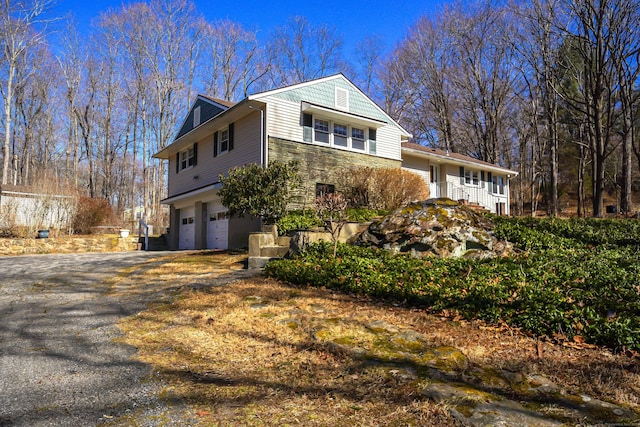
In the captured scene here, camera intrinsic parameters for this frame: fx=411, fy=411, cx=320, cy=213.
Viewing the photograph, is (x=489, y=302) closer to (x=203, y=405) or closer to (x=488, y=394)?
(x=488, y=394)

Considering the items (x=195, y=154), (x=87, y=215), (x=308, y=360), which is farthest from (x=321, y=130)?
(x=308, y=360)

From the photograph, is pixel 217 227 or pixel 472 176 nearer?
pixel 217 227

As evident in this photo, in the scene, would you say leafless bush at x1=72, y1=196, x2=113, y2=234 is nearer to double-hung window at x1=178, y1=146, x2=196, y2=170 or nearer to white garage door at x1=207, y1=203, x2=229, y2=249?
double-hung window at x1=178, y1=146, x2=196, y2=170

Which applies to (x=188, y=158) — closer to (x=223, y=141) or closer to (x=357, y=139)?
(x=223, y=141)

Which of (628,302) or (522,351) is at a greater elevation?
(628,302)

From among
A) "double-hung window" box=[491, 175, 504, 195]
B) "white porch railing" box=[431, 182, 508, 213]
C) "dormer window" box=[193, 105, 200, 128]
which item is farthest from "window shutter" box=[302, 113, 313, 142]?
"double-hung window" box=[491, 175, 504, 195]

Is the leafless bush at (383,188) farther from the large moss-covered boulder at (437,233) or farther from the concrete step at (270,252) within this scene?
the concrete step at (270,252)

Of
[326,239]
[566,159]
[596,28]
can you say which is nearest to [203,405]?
[326,239]

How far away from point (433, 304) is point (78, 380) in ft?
12.9

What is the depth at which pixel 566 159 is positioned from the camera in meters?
33.6

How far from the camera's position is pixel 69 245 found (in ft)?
55.2

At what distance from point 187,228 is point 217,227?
11.0ft

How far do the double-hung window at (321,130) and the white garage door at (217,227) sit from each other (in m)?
4.64

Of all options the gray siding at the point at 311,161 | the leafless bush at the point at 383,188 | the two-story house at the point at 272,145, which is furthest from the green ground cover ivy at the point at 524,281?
the two-story house at the point at 272,145
